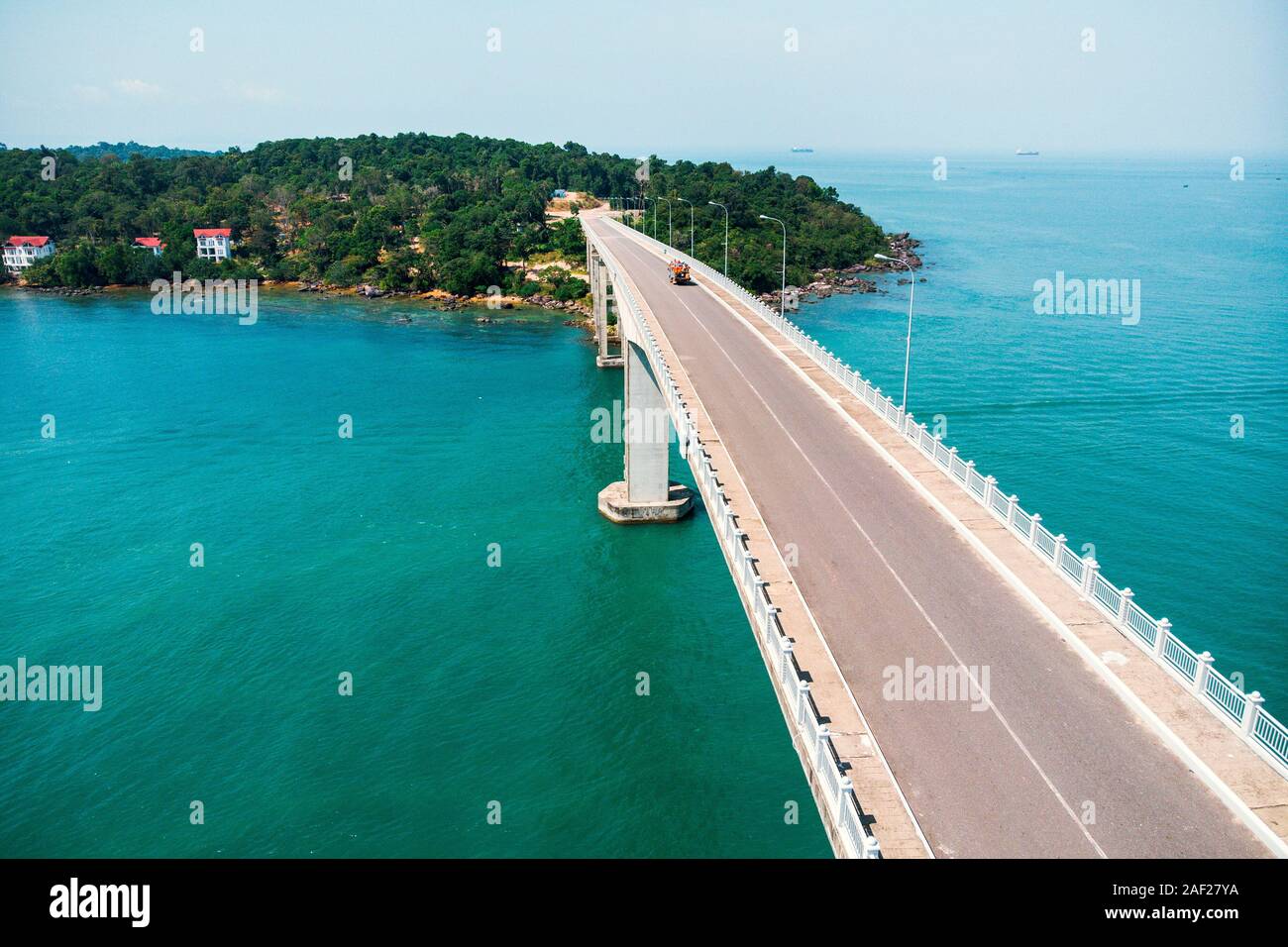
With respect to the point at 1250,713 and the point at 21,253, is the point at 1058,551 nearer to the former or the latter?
the point at 1250,713

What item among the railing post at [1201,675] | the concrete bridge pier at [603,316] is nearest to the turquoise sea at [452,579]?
the concrete bridge pier at [603,316]

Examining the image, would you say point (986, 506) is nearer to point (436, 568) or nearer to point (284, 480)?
point (436, 568)

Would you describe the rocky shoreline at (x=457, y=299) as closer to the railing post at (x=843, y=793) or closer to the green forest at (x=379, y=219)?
the green forest at (x=379, y=219)

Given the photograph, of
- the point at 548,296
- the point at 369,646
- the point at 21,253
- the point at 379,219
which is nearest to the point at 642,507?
the point at 369,646

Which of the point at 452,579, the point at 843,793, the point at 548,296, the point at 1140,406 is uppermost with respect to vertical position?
the point at 548,296

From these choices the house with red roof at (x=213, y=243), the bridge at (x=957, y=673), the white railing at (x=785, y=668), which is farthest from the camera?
the house with red roof at (x=213, y=243)

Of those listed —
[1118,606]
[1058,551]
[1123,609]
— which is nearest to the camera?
[1123,609]

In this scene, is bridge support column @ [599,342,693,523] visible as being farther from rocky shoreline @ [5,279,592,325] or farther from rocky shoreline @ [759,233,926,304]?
rocky shoreline @ [759,233,926,304]
